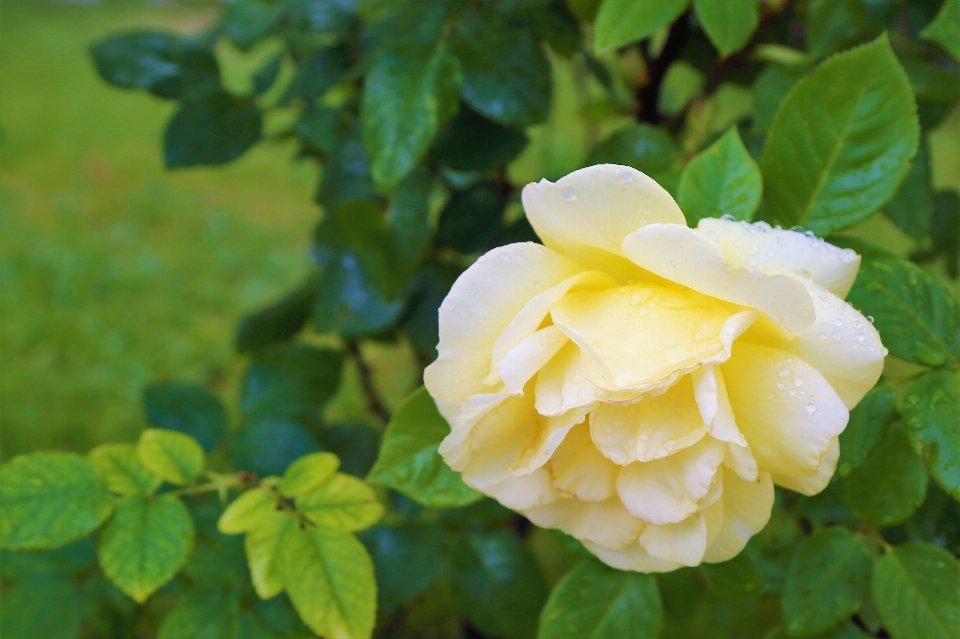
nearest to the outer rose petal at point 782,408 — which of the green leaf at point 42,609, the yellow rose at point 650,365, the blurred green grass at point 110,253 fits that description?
the yellow rose at point 650,365

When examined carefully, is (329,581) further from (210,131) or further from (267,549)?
(210,131)

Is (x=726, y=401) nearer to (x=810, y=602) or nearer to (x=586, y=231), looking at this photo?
(x=586, y=231)

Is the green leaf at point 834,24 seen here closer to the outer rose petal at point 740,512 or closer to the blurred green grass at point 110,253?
the outer rose petal at point 740,512

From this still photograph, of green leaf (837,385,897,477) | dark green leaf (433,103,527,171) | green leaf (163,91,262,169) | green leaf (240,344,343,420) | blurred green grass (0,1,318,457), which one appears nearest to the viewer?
green leaf (837,385,897,477)

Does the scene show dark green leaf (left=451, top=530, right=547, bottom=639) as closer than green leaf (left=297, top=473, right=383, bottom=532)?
No

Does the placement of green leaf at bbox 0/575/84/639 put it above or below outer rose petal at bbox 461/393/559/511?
below

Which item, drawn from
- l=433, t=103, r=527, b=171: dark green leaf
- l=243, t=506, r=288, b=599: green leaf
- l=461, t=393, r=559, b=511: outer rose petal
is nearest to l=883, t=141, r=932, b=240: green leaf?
l=433, t=103, r=527, b=171: dark green leaf

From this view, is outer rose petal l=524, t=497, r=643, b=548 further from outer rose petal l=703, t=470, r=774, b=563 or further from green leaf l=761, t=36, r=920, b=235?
green leaf l=761, t=36, r=920, b=235
